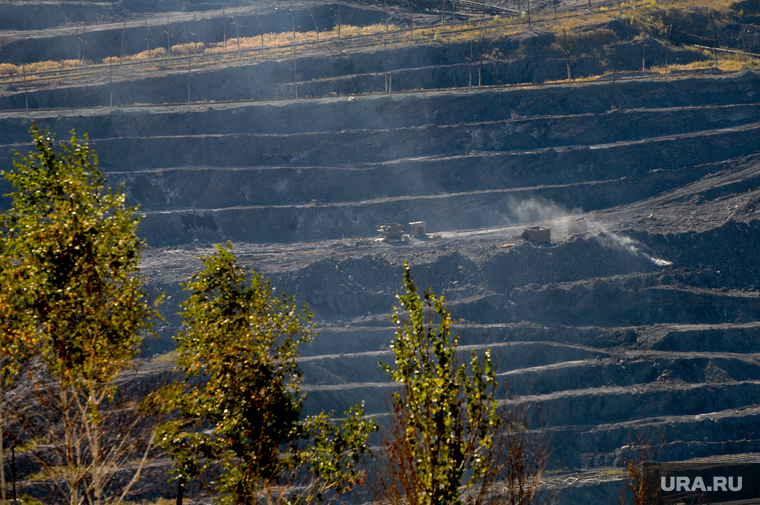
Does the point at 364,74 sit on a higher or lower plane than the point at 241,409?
higher

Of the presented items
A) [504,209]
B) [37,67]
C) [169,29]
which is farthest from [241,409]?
[169,29]

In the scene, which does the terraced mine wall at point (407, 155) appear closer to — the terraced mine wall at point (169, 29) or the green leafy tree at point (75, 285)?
the terraced mine wall at point (169, 29)

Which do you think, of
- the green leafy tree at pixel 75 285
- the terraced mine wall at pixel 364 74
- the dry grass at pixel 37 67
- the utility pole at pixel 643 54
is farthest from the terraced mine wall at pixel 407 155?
the green leafy tree at pixel 75 285

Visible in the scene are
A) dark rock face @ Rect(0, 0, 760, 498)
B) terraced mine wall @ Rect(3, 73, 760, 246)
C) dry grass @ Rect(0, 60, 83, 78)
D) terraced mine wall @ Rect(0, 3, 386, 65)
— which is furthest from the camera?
terraced mine wall @ Rect(0, 3, 386, 65)

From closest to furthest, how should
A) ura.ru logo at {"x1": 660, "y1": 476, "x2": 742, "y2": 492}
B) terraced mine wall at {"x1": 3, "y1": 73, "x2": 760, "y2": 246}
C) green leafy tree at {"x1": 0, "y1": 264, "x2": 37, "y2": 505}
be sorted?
green leafy tree at {"x1": 0, "y1": 264, "x2": 37, "y2": 505}, ura.ru logo at {"x1": 660, "y1": 476, "x2": 742, "y2": 492}, terraced mine wall at {"x1": 3, "y1": 73, "x2": 760, "y2": 246}

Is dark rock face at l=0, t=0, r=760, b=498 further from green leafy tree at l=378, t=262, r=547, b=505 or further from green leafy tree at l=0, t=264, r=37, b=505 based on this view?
green leafy tree at l=0, t=264, r=37, b=505

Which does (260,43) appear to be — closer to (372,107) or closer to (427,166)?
(372,107)

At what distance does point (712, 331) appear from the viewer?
31578mm

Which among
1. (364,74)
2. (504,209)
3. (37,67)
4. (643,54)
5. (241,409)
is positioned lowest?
(504,209)

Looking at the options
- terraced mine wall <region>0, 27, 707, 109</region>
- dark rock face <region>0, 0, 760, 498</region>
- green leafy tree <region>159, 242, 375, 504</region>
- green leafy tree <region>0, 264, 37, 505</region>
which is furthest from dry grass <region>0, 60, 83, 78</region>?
green leafy tree <region>159, 242, 375, 504</region>

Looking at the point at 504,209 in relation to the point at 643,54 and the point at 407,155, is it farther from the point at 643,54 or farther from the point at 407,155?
the point at 643,54

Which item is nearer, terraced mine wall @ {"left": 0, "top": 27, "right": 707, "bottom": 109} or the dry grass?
terraced mine wall @ {"left": 0, "top": 27, "right": 707, "bottom": 109}

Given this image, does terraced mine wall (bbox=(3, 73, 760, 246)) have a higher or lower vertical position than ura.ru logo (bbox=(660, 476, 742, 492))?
higher

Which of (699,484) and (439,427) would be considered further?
(699,484)
